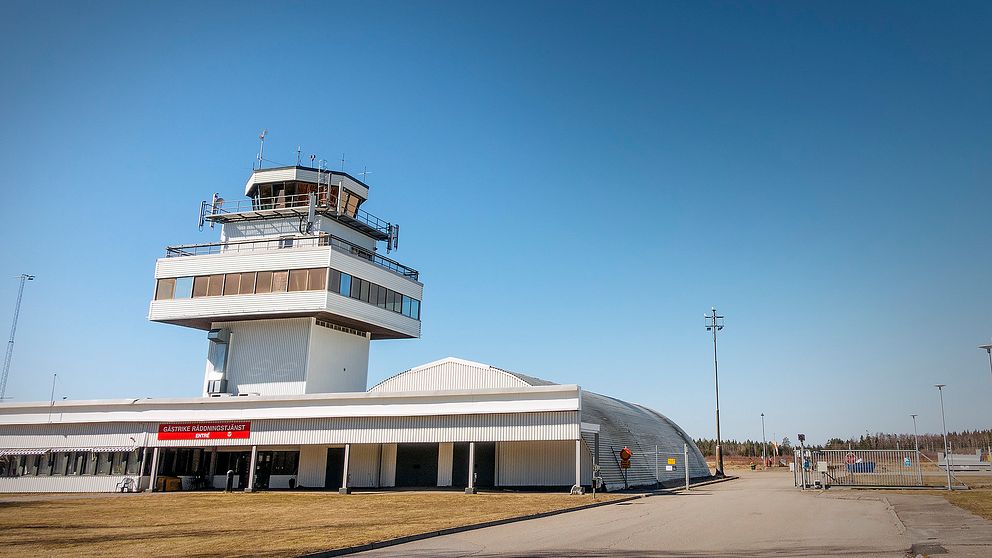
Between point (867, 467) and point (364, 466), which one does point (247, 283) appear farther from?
point (867, 467)

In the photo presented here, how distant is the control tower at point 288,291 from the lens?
45500mm

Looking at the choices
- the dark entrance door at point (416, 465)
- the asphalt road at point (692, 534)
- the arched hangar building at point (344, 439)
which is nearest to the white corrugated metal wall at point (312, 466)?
the arched hangar building at point (344, 439)

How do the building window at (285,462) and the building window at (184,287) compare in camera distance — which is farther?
the building window at (184,287)

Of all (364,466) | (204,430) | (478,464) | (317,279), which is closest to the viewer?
(478,464)

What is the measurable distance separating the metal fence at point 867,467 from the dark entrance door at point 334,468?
1061 inches

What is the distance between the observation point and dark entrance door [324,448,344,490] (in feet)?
144

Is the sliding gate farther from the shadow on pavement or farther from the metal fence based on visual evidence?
the shadow on pavement

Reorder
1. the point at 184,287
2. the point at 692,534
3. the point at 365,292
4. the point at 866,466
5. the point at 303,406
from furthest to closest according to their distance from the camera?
the point at 365,292 < the point at 184,287 < the point at 303,406 < the point at 866,466 < the point at 692,534

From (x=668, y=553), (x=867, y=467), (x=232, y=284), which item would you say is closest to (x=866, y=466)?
(x=867, y=467)

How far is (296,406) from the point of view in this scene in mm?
41688

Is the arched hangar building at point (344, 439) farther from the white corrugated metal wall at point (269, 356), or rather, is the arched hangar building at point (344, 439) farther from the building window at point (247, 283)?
→ the building window at point (247, 283)

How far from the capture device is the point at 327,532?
19.8 meters

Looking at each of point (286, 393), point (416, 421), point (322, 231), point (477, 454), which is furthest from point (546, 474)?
point (322, 231)

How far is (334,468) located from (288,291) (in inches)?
445
